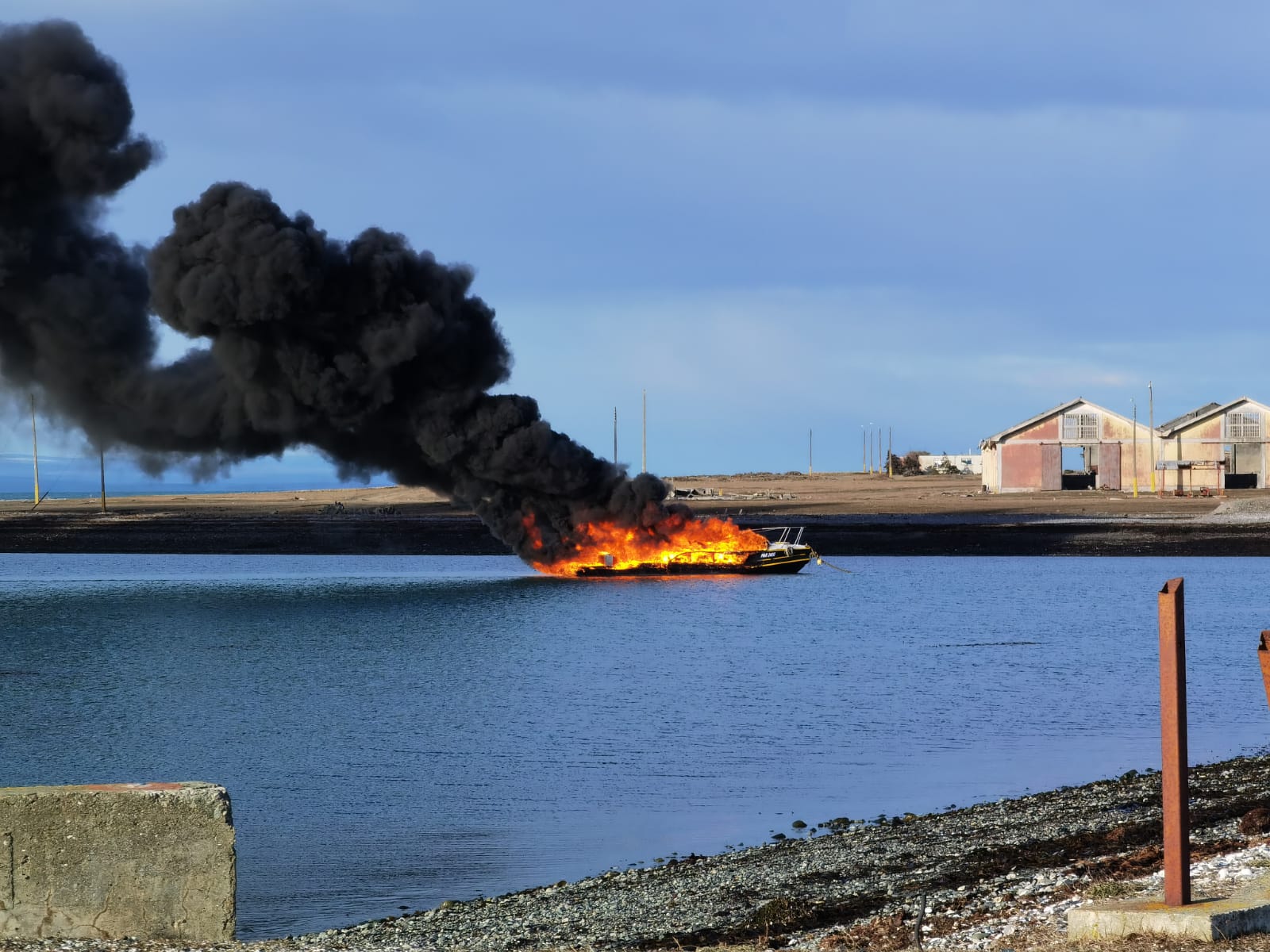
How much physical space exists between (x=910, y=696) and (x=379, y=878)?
63.6 feet

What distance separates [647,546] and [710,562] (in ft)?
11.4

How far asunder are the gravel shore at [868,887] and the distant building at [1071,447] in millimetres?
89399

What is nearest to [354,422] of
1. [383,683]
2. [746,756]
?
[383,683]

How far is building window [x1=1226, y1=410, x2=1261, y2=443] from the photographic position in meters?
103

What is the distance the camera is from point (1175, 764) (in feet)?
29.7

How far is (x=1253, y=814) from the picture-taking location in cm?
1425

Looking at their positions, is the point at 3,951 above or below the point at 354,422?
below

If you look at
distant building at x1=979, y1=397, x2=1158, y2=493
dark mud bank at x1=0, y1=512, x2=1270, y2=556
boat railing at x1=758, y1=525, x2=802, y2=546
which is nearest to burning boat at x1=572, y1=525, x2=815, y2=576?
boat railing at x1=758, y1=525, x2=802, y2=546

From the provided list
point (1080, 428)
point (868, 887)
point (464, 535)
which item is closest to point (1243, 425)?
point (1080, 428)

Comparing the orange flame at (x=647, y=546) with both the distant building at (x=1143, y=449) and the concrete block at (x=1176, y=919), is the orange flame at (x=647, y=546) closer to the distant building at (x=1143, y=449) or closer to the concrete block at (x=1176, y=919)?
the distant building at (x=1143, y=449)

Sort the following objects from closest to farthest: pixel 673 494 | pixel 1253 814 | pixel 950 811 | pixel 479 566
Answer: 1. pixel 1253 814
2. pixel 950 811
3. pixel 479 566
4. pixel 673 494

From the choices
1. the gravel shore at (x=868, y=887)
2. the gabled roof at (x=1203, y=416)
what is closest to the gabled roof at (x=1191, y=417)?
the gabled roof at (x=1203, y=416)

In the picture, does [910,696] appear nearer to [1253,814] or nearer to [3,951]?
[1253,814]

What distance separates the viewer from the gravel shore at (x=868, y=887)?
1126 centimetres
